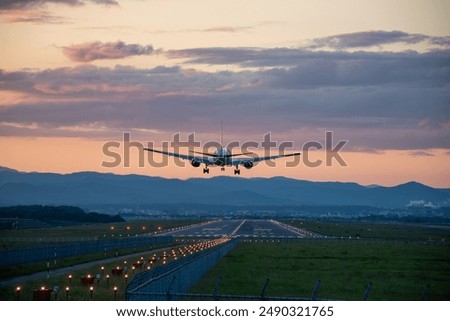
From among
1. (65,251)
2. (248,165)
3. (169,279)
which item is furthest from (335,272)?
(169,279)

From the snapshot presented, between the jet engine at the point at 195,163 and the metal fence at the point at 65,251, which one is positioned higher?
the jet engine at the point at 195,163

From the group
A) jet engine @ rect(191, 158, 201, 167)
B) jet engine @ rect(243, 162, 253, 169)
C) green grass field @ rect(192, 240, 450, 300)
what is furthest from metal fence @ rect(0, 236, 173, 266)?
jet engine @ rect(243, 162, 253, 169)

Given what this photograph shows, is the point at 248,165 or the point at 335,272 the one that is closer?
the point at 335,272

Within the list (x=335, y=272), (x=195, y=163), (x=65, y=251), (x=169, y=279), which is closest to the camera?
(x=169, y=279)

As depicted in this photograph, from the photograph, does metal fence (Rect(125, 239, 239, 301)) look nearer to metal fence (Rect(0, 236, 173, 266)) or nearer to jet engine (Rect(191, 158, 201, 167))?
metal fence (Rect(0, 236, 173, 266))

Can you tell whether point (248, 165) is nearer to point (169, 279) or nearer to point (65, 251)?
point (65, 251)

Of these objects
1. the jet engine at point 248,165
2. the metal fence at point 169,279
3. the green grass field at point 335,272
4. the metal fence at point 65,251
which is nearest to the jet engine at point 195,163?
the jet engine at point 248,165

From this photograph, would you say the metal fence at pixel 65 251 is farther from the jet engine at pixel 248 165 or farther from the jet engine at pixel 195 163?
the jet engine at pixel 248 165
